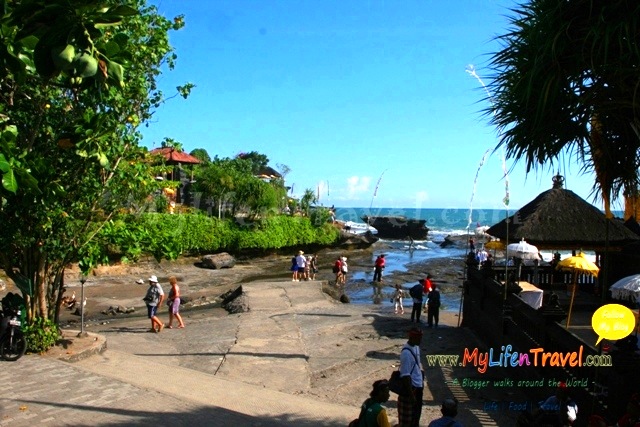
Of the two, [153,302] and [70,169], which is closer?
[70,169]

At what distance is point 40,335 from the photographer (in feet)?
31.8

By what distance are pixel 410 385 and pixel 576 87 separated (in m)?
4.32

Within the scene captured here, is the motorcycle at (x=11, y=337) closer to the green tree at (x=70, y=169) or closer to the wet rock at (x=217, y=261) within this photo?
the green tree at (x=70, y=169)

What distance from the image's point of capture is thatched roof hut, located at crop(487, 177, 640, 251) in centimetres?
1403

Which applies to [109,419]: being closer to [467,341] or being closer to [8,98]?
[8,98]

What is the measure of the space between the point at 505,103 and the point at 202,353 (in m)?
7.48

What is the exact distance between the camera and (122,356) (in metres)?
10.5

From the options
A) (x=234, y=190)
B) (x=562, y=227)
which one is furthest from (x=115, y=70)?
(x=234, y=190)

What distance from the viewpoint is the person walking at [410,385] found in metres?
6.57

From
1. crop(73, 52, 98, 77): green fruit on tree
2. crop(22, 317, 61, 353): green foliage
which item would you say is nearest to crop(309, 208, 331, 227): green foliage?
crop(22, 317, 61, 353): green foliage

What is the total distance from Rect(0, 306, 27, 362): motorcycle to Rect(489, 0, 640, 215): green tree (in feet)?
26.9

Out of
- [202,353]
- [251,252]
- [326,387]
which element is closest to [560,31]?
[326,387]

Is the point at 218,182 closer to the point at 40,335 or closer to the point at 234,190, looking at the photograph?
the point at 234,190

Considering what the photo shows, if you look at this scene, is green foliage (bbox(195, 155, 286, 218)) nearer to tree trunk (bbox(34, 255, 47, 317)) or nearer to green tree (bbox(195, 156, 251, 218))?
green tree (bbox(195, 156, 251, 218))
